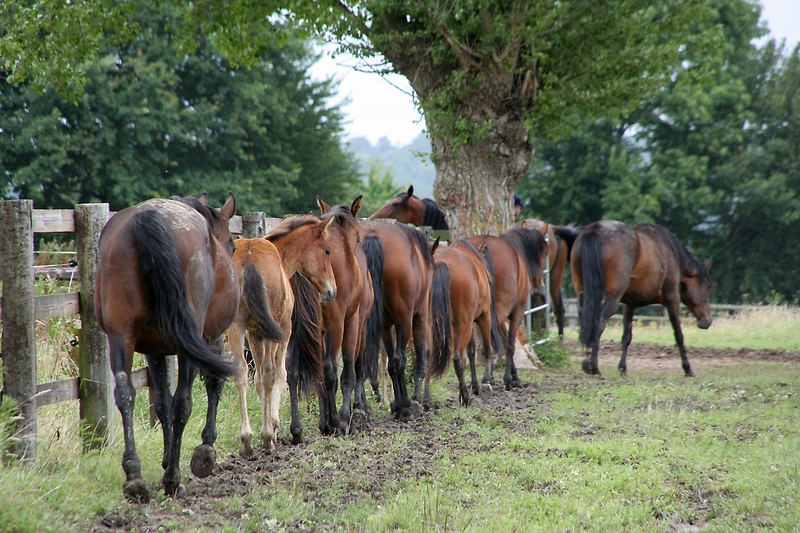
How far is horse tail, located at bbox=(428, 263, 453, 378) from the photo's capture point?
8008 mm

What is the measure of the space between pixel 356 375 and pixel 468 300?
196 centimetres

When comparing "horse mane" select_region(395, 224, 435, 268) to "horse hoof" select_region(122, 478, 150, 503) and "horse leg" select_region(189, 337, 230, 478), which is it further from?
"horse hoof" select_region(122, 478, 150, 503)

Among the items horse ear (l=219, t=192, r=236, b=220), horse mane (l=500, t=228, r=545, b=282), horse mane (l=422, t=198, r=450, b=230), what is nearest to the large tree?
horse mane (l=422, t=198, r=450, b=230)

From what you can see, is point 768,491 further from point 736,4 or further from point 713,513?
point 736,4

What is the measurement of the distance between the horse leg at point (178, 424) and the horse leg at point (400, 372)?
10.3 ft

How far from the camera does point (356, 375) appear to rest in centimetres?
704

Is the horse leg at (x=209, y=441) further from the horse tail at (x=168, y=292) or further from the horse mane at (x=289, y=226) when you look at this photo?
the horse mane at (x=289, y=226)

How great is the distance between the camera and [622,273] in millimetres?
10859

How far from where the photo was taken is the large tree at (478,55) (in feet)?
36.3

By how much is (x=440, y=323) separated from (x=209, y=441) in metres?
3.83

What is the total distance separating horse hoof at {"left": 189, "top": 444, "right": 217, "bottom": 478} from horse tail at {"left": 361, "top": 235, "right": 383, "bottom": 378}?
261cm

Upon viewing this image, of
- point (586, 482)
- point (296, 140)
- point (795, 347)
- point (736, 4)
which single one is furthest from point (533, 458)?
point (736, 4)

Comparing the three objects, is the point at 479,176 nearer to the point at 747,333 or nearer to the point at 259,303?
the point at 259,303

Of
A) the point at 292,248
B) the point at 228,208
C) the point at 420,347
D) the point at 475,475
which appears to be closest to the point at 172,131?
the point at 420,347
